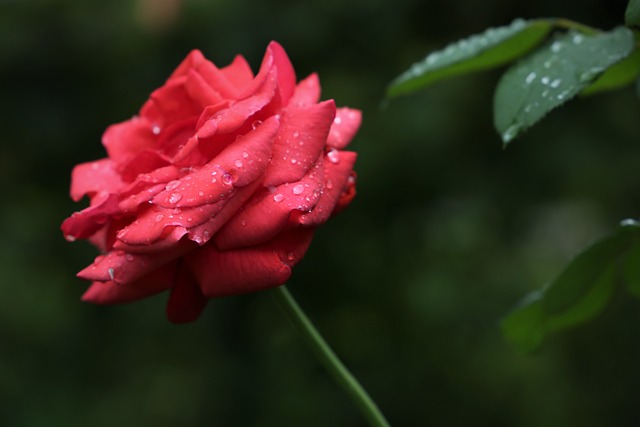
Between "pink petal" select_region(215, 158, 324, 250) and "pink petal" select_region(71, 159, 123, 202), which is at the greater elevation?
"pink petal" select_region(71, 159, 123, 202)

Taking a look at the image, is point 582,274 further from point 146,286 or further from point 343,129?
point 146,286

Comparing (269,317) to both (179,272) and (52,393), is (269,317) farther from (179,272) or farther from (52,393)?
(179,272)

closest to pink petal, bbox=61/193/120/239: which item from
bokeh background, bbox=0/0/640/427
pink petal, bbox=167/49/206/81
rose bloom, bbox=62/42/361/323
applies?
rose bloom, bbox=62/42/361/323

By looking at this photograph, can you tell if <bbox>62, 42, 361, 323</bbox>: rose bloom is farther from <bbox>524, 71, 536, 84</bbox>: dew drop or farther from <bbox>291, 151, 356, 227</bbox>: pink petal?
<bbox>524, 71, 536, 84</bbox>: dew drop

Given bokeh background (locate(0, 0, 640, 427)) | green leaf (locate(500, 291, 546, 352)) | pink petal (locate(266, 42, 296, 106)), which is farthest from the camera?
bokeh background (locate(0, 0, 640, 427))

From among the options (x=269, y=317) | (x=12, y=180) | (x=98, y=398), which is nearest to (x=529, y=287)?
(x=269, y=317)

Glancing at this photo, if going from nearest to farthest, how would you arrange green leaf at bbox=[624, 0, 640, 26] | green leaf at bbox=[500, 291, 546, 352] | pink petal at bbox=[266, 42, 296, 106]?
green leaf at bbox=[624, 0, 640, 26], pink petal at bbox=[266, 42, 296, 106], green leaf at bbox=[500, 291, 546, 352]

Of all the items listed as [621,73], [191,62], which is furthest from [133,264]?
[621,73]
